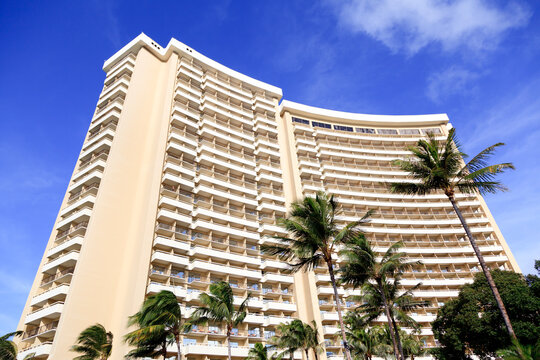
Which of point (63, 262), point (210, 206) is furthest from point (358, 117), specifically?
point (63, 262)

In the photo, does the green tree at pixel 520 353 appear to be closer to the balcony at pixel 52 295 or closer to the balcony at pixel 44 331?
the balcony at pixel 52 295

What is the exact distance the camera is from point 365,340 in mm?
36438

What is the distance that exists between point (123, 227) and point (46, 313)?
11.9 metres

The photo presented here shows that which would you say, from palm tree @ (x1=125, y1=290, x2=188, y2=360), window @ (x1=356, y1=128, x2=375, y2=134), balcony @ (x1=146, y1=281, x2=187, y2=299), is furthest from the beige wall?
window @ (x1=356, y1=128, x2=375, y2=134)

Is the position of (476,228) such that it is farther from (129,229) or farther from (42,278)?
(42,278)

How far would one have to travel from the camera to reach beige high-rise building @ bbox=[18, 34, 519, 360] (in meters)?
39.8

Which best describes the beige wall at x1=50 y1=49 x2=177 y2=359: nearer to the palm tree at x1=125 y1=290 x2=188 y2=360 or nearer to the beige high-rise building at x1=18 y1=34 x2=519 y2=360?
the beige high-rise building at x1=18 y1=34 x2=519 y2=360

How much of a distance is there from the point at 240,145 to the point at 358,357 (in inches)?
1488

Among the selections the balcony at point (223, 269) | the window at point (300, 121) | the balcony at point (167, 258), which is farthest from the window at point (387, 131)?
the balcony at point (167, 258)

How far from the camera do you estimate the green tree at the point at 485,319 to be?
31.4 metres

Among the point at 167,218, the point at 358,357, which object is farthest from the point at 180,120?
the point at 358,357

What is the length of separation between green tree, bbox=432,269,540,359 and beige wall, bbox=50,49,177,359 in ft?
110

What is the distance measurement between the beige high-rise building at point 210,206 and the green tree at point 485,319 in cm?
1503

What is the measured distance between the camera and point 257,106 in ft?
234
